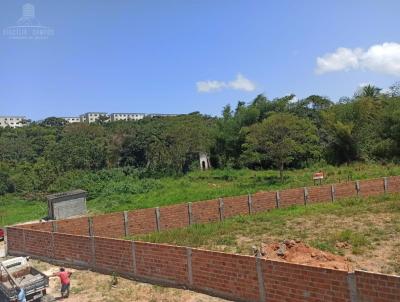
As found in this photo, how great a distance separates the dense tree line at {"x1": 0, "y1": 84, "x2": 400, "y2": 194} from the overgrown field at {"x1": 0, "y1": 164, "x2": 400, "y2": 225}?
2.11m

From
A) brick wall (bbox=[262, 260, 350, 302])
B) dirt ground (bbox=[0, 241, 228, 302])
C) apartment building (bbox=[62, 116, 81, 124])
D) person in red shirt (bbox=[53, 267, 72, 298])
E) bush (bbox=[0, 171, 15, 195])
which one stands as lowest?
dirt ground (bbox=[0, 241, 228, 302])

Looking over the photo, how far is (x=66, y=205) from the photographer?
90.7 feet

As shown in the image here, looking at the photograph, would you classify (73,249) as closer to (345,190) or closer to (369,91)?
(345,190)

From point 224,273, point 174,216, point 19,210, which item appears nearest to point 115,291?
point 224,273

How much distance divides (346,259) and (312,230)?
4552mm

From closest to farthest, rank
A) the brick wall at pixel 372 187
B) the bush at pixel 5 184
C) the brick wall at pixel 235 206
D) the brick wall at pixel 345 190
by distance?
the brick wall at pixel 235 206 < the brick wall at pixel 345 190 < the brick wall at pixel 372 187 < the bush at pixel 5 184

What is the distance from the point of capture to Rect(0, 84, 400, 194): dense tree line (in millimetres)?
34375

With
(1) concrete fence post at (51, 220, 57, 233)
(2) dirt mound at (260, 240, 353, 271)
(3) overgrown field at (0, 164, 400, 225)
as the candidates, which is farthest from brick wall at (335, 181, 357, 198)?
(1) concrete fence post at (51, 220, 57, 233)

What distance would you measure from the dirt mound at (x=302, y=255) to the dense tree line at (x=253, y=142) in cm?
1982

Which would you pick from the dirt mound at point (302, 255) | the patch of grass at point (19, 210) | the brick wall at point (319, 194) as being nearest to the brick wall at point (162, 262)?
the dirt mound at point (302, 255)

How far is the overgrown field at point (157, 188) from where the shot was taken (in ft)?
96.9

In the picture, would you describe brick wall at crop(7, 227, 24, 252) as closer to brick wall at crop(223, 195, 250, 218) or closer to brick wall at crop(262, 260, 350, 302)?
brick wall at crop(223, 195, 250, 218)

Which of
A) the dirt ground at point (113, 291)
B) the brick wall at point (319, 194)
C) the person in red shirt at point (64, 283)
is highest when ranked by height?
the brick wall at point (319, 194)

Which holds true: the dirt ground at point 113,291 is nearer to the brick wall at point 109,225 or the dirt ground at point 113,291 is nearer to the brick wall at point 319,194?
the brick wall at point 109,225
